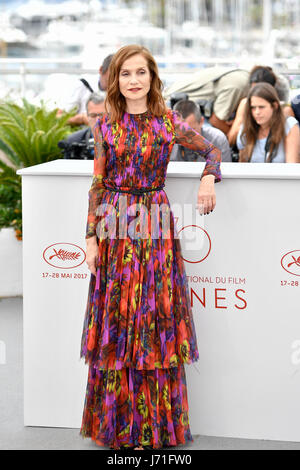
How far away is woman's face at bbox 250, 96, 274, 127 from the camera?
502 centimetres

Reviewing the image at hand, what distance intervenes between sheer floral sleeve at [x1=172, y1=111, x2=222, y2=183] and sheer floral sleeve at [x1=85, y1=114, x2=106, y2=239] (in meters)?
0.32

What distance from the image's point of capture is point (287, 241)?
328 cm

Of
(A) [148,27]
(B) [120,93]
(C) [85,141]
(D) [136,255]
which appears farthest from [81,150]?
(A) [148,27]

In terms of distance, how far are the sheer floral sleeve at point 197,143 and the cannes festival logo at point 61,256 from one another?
2.29 ft

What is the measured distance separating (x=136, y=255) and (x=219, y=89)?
12.3ft

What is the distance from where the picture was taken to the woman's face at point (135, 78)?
3.04 meters

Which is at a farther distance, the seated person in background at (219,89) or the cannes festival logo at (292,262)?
the seated person in background at (219,89)

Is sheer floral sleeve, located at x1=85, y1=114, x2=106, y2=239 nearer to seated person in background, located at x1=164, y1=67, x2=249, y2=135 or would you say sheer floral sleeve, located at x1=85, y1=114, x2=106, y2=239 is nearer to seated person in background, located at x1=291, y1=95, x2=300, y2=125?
seated person in background, located at x1=291, y1=95, x2=300, y2=125

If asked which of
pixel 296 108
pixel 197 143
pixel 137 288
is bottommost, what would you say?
pixel 137 288

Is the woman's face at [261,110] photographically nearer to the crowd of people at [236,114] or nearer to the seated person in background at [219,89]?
the crowd of people at [236,114]

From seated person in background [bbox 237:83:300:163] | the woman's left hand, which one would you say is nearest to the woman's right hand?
the woman's left hand

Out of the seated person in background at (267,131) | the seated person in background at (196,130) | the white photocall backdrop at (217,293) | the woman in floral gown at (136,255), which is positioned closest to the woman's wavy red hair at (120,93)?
the woman in floral gown at (136,255)

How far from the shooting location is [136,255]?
3.13 metres

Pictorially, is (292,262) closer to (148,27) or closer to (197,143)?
(197,143)
